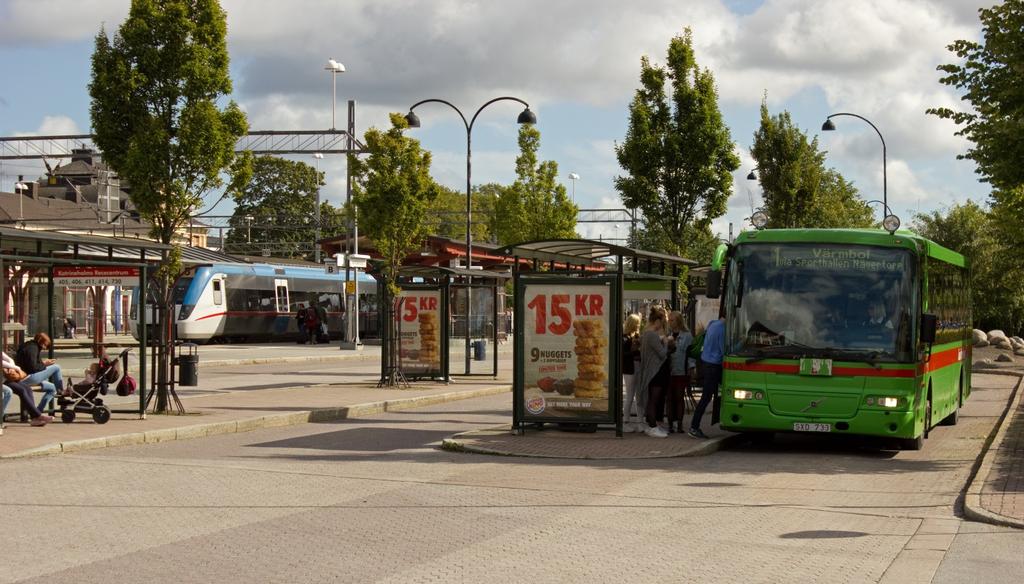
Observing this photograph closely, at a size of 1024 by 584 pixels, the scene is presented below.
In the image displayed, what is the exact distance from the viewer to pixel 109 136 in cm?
2072

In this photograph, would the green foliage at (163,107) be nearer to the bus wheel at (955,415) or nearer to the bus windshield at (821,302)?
the bus windshield at (821,302)

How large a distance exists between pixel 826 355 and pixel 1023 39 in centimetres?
497

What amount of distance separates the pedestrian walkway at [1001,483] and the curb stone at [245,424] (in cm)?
1007

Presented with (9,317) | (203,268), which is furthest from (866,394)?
(203,268)

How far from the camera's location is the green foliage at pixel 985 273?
211 ft

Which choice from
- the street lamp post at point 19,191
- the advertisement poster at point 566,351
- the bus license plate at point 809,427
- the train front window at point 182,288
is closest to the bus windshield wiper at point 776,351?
the bus license plate at point 809,427

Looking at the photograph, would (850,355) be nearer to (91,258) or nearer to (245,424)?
(245,424)

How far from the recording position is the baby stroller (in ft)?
58.8

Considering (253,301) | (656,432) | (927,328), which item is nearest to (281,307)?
(253,301)

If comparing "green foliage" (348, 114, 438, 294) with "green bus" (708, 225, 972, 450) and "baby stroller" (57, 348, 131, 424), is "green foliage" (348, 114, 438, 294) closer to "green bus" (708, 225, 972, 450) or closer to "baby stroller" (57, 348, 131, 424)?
"baby stroller" (57, 348, 131, 424)

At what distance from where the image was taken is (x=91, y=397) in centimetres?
1814

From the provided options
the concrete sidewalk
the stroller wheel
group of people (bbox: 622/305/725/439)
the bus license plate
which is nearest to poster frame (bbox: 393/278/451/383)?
the concrete sidewalk

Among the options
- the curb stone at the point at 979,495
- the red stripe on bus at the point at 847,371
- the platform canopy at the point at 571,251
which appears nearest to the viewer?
the curb stone at the point at 979,495

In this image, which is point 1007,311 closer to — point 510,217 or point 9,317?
point 510,217
